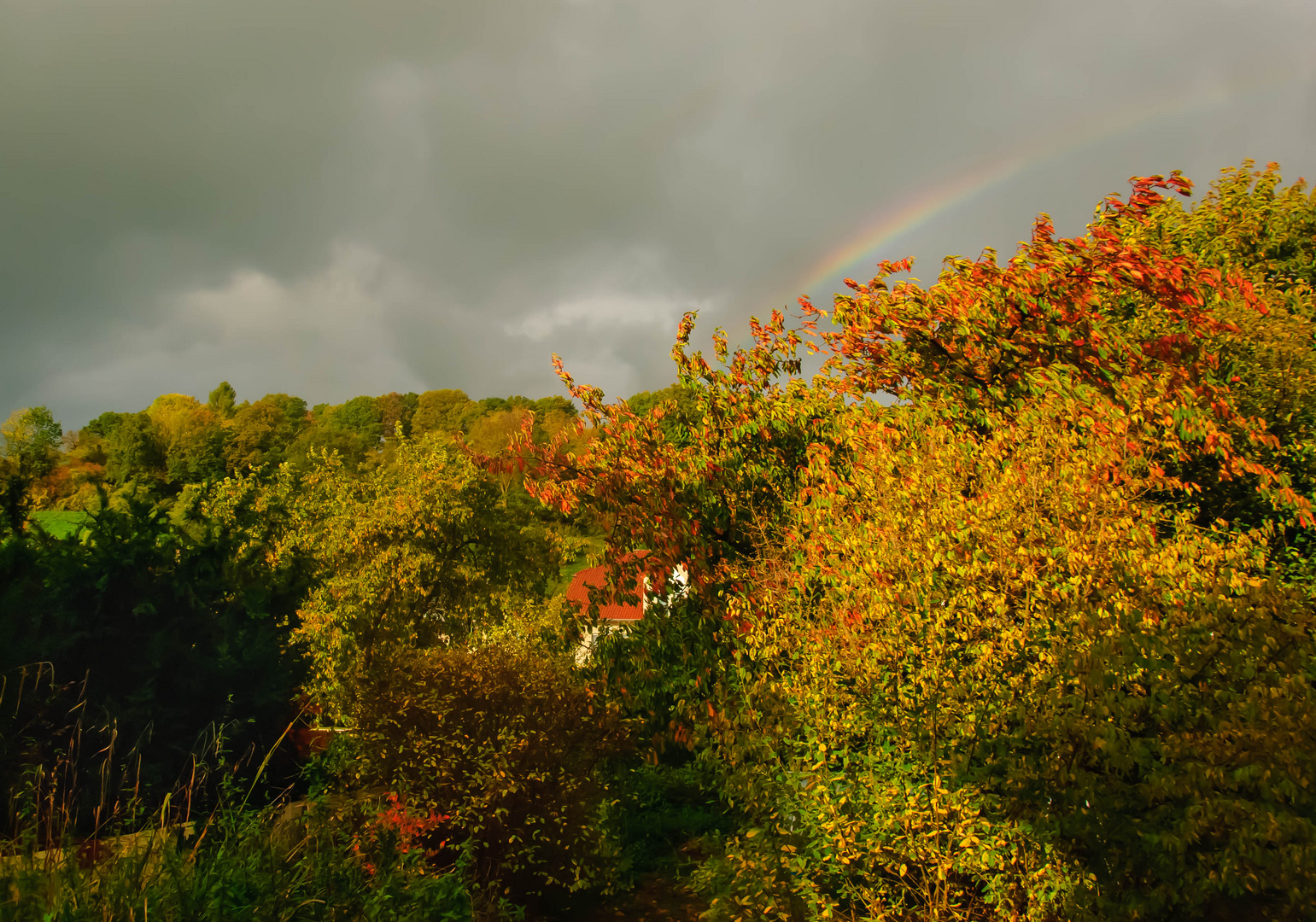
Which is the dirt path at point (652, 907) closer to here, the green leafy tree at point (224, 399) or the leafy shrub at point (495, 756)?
the leafy shrub at point (495, 756)

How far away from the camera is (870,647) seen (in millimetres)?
6332

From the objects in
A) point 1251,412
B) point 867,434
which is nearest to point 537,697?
point 867,434

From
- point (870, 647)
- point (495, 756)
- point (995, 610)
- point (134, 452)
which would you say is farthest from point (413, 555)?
point (134, 452)

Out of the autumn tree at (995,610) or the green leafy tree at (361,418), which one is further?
the green leafy tree at (361,418)

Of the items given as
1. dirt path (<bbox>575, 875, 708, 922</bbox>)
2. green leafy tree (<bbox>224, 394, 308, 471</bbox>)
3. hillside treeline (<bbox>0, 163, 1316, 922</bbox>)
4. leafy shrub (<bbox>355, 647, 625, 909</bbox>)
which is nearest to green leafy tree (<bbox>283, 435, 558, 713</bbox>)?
hillside treeline (<bbox>0, 163, 1316, 922</bbox>)

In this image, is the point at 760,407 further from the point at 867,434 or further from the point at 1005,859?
the point at 1005,859

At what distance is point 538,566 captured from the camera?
25.8 m

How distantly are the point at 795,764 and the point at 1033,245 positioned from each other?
673 cm

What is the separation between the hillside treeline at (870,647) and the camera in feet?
18.2

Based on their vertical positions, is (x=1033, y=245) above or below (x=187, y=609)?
above

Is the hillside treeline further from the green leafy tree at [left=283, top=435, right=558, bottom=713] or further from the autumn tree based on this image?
the green leafy tree at [left=283, top=435, right=558, bottom=713]

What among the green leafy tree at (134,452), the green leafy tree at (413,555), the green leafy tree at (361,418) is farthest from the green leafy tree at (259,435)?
the green leafy tree at (413,555)

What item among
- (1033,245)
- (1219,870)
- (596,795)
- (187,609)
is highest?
(1033,245)

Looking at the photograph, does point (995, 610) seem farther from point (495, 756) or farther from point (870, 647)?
point (495, 756)
